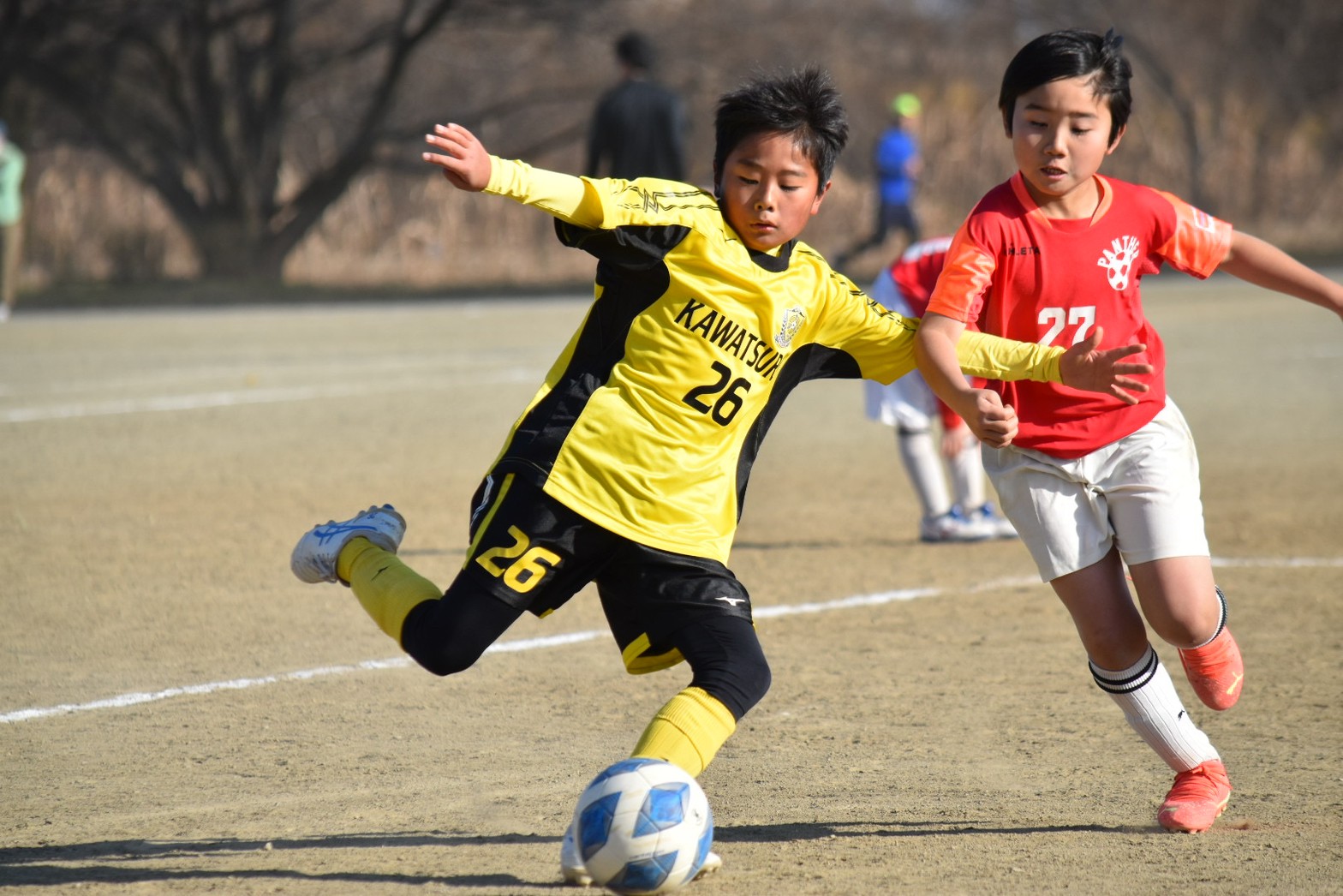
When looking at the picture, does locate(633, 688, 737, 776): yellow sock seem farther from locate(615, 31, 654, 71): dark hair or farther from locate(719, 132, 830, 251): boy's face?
locate(615, 31, 654, 71): dark hair

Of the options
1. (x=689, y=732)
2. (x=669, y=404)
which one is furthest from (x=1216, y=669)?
(x=669, y=404)

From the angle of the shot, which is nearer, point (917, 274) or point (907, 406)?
point (917, 274)

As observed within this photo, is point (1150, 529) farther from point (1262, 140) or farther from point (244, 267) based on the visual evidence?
point (1262, 140)

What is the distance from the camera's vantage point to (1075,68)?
11.7 ft

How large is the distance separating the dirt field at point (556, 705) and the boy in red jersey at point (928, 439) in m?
0.17

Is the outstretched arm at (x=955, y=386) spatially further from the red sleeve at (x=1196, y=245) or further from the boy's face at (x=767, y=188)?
the red sleeve at (x=1196, y=245)

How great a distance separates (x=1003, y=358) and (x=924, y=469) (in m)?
3.61

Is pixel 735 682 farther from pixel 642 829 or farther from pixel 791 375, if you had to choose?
pixel 791 375

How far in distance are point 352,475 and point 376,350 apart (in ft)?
20.7

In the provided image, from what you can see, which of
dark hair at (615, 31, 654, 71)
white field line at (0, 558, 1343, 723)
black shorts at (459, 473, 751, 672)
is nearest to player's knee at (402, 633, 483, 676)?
black shorts at (459, 473, 751, 672)

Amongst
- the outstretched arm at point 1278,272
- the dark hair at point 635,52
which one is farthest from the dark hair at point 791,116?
the dark hair at point 635,52

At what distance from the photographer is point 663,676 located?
5.05 metres

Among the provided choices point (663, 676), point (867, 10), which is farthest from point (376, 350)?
point (867, 10)

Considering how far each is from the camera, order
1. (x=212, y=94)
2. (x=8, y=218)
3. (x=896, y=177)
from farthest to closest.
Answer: (x=212, y=94)
(x=896, y=177)
(x=8, y=218)
